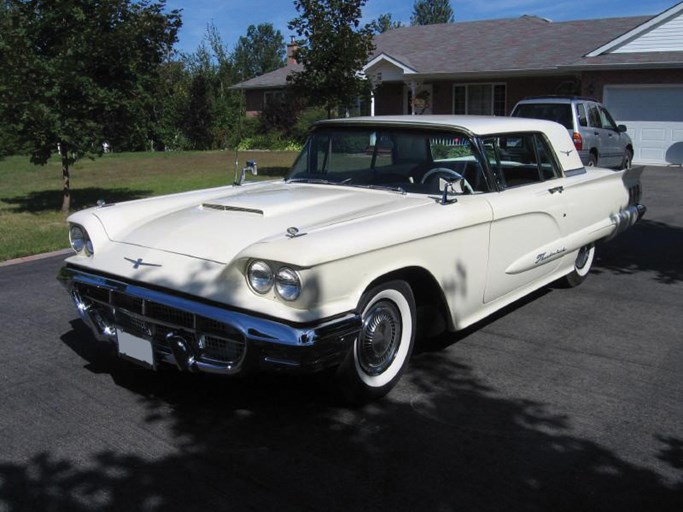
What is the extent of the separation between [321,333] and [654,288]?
4329mm

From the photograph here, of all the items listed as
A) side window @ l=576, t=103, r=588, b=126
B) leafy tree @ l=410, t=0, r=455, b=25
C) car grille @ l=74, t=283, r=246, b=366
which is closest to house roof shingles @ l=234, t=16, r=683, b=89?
side window @ l=576, t=103, r=588, b=126

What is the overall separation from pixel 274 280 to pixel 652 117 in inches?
713

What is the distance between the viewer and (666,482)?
9.83 feet

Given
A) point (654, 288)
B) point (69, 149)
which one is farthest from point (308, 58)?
point (654, 288)

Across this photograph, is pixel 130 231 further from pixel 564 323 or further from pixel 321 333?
pixel 564 323

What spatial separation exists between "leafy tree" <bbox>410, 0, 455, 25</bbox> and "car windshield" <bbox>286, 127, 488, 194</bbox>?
80.7 metres

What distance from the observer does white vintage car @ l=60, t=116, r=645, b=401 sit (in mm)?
3252

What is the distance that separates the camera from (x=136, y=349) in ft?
11.8

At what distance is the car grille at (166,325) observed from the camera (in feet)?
10.9

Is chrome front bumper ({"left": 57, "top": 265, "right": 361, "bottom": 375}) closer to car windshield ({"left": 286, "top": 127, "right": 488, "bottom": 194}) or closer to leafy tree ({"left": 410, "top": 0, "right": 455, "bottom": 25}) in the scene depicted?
car windshield ({"left": 286, "top": 127, "right": 488, "bottom": 194})

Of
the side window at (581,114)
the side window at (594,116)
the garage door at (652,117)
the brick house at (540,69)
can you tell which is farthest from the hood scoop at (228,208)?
the garage door at (652,117)

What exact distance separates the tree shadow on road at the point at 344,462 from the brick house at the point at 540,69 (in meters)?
16.9

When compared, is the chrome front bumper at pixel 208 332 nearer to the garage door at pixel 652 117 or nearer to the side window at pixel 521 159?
the side window at pixel 521 159

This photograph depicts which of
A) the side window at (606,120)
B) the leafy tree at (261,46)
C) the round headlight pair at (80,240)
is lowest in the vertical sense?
the round headlight pair at (80,240)
